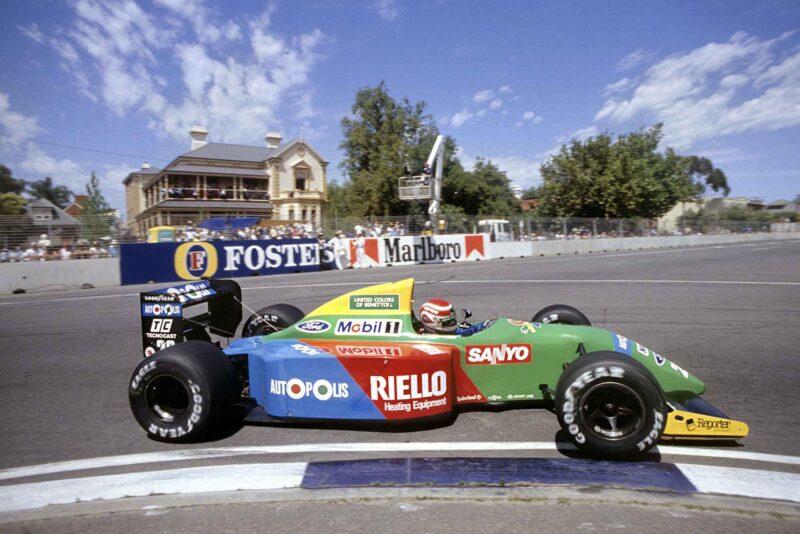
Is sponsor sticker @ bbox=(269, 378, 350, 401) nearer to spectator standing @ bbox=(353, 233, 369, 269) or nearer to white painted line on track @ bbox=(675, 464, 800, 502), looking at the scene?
white painted line on track @ bbox=(675, 464, 800, 502)

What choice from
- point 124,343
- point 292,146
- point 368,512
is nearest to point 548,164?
point 292,146

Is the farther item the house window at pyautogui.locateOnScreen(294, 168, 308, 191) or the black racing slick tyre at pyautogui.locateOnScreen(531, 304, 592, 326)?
the house window at pyautogui.locateOnScreen(294, 168, 308, 191)

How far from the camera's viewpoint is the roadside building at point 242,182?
157ft

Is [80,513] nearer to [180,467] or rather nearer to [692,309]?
[180,467]

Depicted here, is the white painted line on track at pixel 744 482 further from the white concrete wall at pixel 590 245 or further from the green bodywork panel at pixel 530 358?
the white concrete wall at pixel 590 245

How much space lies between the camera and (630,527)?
2676 mm

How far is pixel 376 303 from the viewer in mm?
4594

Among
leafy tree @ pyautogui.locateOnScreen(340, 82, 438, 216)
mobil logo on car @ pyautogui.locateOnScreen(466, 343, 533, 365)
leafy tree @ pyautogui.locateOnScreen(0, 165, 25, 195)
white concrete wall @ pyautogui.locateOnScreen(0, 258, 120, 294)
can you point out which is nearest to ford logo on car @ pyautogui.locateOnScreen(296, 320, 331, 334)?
mobil logo on car @ pyautogui.locateOnScreen(466, 343, 533, 365)

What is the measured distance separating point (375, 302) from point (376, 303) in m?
0.01

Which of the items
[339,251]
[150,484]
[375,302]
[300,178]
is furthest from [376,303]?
[300,178]

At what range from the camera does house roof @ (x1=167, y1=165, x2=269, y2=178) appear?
48.1 m

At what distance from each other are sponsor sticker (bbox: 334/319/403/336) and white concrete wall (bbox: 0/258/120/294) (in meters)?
15.4

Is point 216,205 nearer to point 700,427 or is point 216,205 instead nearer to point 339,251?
point 339,251

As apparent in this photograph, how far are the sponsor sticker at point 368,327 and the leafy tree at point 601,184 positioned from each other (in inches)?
1772
